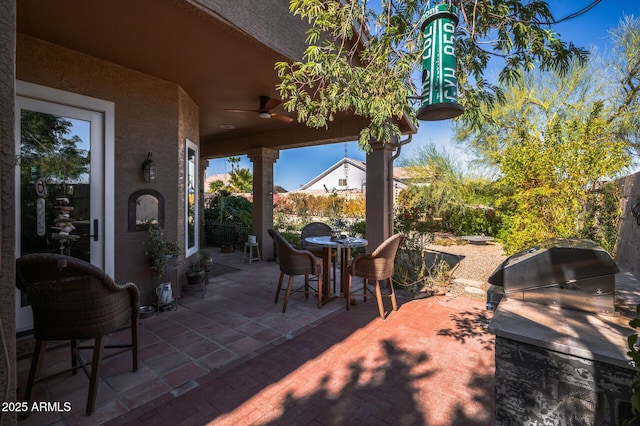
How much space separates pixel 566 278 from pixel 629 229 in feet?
16.6

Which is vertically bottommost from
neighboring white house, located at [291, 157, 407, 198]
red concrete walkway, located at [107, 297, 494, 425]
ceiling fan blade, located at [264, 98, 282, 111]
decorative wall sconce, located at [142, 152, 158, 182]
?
red concrete walkway, located at [107, 297, 494, 425]

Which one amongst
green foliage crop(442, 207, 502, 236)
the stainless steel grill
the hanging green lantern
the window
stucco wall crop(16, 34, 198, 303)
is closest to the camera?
the stainless steel grill

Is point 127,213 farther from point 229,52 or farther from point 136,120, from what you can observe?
point 229,52

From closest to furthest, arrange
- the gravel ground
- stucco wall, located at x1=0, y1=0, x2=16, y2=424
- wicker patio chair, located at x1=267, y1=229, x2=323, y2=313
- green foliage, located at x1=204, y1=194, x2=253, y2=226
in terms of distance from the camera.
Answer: stucco wall, located at x1=0, y1=0, x2=16, y2=424 < wicker patio chair, located at x1=267, y1=229, x2=323, y2=313 < the gravel ground < green foliage, located at x1=204, y1=194, x2=253, y2=226

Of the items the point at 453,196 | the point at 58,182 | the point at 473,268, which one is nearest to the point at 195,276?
the point at 58,182

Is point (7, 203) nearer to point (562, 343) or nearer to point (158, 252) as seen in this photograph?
point (562, 343)

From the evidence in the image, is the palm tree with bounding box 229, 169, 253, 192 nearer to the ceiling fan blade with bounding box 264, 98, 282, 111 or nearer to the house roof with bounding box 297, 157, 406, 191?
the house roof with bounding box 297, 157, 406, 191

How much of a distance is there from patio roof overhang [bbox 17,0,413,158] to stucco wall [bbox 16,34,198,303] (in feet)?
0.45

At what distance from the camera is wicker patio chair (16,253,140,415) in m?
1.94

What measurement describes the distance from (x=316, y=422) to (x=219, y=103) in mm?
4599

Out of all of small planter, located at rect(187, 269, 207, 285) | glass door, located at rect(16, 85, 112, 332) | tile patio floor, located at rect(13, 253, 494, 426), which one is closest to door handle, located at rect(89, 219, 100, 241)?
glass door, located at rect(16, 85, 112, 332)

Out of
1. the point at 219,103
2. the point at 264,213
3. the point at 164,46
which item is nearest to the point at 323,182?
the point at 264,213

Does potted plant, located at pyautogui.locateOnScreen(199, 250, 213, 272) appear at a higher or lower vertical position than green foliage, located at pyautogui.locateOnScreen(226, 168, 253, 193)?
lower

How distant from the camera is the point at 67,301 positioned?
2033 mm
